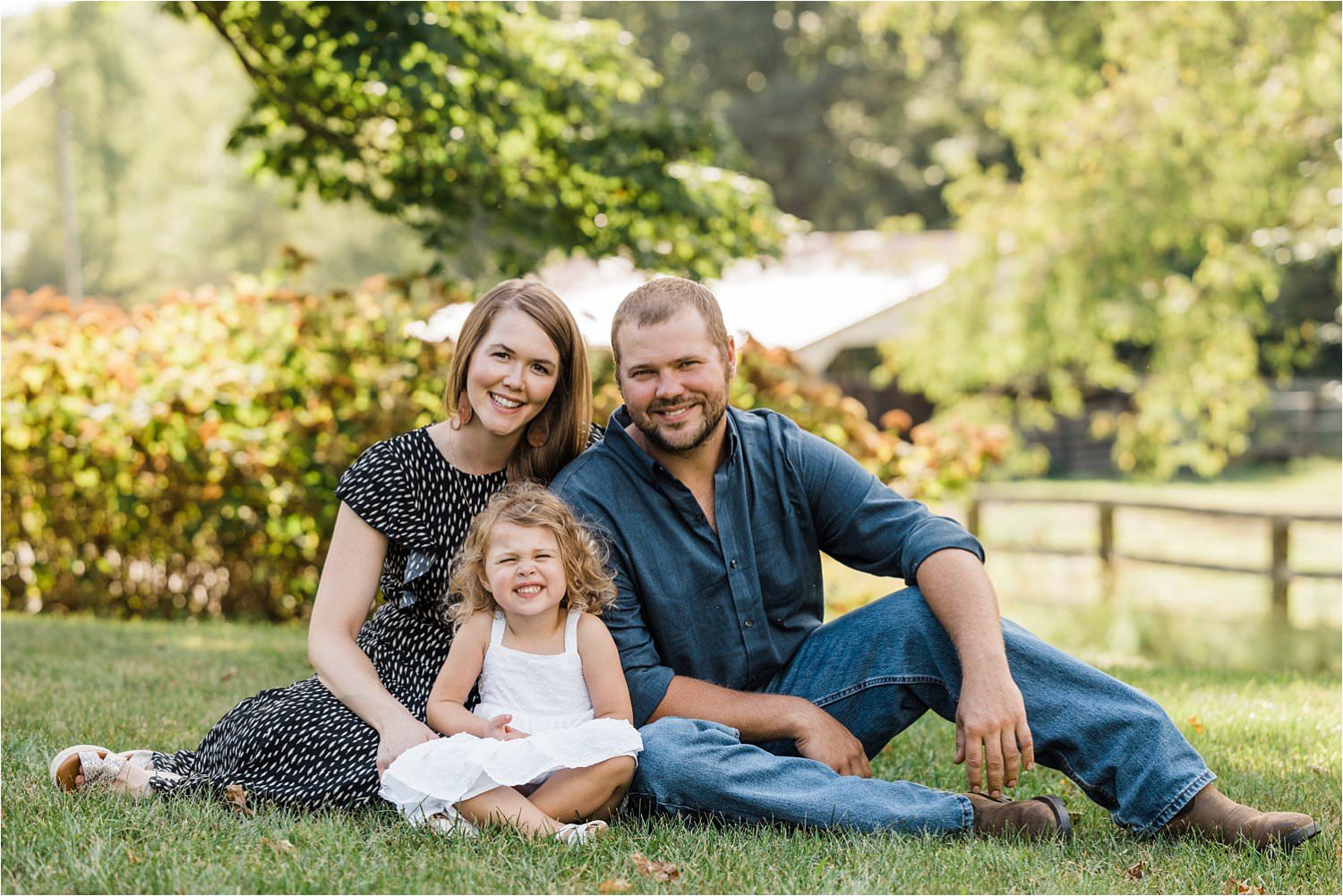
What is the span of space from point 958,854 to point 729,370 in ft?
4.46

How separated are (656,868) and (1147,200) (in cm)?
972

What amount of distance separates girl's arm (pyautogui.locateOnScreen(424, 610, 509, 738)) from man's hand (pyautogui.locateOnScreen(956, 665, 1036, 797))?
3.74ft

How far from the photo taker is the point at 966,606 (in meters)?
3.20

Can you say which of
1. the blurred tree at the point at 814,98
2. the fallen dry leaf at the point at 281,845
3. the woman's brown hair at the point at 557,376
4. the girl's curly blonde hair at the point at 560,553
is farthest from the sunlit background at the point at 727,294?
the blurred tree at the point at 814,98

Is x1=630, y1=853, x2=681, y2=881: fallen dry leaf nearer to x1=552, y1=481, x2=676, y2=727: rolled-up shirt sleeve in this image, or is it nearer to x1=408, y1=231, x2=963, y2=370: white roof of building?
x1=552, y1=481, x2=676, y2=727: rolled-up shirt sleeve

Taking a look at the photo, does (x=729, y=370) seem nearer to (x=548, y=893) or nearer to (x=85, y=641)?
(x=548, y=893)

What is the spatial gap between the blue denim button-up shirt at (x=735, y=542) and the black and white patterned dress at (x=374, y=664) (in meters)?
0.35

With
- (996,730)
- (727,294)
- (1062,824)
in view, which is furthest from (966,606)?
(727,294)

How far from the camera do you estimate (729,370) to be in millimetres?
3547

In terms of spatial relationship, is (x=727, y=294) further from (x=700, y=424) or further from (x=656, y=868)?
(x=656, y=868)

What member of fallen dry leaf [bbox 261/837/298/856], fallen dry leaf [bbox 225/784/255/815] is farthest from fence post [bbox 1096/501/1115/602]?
fallen dry leaf [bbox 261/837/298/856]

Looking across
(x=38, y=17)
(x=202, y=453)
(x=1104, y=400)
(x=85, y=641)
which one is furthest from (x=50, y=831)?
(x=38, y=17)

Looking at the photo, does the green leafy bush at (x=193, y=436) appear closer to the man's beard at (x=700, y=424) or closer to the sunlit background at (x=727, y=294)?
the sunlit background at (x=727, y=294)

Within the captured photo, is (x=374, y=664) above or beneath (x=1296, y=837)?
above
